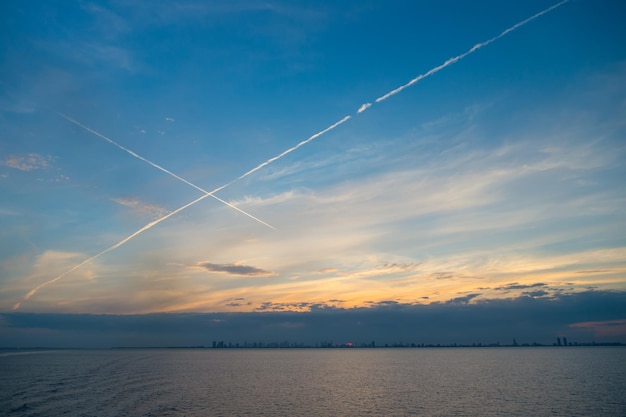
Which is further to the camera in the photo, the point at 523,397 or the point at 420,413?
the point at 523,397

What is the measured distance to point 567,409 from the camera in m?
68.9

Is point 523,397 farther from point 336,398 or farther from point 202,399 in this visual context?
point 202,399

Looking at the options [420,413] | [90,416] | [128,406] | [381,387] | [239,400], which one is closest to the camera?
[90,416]

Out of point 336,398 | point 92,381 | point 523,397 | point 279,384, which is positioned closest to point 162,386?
point 92,381

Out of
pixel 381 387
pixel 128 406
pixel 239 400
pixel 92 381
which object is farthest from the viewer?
pixel 92 381

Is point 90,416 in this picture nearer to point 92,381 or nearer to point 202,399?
point 202,399

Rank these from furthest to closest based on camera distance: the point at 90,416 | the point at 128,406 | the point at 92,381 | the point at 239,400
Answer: the point at 92,381
the point at 239,400
the point at 128,406
the point at 90,416

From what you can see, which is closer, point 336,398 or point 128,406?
point 128,406

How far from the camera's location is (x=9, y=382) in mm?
101750

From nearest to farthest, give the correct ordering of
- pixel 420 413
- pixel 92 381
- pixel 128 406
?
1. pixel 420 413
2. pixel 128 406
3. pixel 92 381

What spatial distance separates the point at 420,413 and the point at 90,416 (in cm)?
5437

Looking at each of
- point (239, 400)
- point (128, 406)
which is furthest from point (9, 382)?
point (239, 400)

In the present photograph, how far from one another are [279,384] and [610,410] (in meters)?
77.9

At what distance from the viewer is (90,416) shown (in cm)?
6106
